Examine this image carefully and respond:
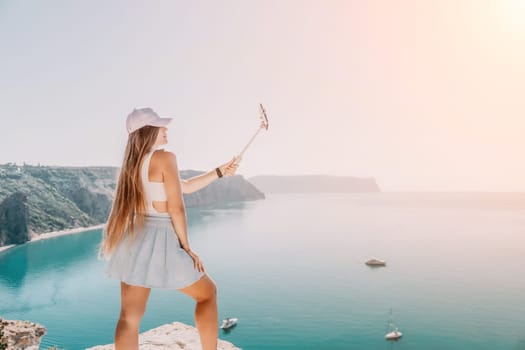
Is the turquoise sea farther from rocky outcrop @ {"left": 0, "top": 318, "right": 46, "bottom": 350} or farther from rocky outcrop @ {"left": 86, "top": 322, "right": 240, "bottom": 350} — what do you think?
rocky outcrop @ {"left": 86, "top": 322, "right": 240, "bottom": 350}

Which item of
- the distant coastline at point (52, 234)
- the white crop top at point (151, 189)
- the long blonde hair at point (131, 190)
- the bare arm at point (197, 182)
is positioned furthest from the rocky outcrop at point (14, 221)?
the white crop top at point (151, 189)

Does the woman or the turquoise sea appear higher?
the woman

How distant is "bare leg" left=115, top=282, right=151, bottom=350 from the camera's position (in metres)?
2.75

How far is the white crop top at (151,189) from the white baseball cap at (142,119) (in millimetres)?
195

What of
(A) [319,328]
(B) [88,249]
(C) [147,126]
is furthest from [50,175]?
(C) [147,126]

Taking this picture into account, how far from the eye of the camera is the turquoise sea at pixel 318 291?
3441 cm

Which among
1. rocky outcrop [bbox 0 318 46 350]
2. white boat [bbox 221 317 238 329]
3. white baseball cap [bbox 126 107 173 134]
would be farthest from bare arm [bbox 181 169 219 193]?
white boat [bbox 221 317 238 329]

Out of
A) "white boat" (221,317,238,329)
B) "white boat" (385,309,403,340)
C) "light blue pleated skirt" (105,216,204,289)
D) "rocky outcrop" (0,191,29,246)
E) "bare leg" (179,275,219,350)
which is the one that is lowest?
"white boat" (385,309,403,340)

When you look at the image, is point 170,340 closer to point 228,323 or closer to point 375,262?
point 228,323

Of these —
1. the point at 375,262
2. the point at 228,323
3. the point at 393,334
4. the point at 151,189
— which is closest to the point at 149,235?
the point at 151,189

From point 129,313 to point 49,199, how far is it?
353 ft

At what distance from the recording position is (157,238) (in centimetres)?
280

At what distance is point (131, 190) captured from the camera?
280 centimetres

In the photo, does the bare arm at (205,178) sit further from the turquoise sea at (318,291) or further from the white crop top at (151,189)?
the turquoise sea at (318,291)
